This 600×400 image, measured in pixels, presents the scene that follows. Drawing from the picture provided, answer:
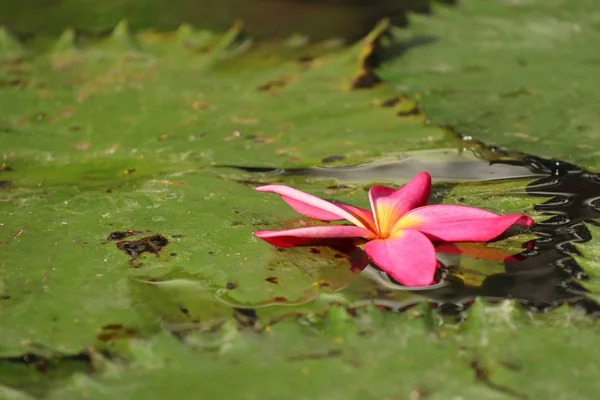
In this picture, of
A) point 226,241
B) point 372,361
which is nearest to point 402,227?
point 226,241

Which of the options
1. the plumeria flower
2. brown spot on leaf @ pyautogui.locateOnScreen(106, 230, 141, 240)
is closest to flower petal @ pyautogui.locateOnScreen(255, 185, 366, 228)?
the plumeria flower

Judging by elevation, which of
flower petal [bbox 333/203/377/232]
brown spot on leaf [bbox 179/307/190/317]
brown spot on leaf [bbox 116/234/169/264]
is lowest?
brown spot on leaf [bbox 179/307/190/317]

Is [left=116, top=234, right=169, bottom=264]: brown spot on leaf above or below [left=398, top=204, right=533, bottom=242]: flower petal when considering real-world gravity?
below

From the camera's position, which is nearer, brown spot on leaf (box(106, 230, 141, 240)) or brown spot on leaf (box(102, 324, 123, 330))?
brown spot on leaf (box(102, 324, 123, 330))

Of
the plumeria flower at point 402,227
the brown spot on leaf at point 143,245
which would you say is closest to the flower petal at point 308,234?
the plumeria flower at point 402,227

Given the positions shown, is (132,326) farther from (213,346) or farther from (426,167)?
(426,167)

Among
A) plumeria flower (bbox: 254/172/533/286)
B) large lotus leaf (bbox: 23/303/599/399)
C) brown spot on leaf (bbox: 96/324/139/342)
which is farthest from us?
plumeria flower (bbox: 254/172/533/286)

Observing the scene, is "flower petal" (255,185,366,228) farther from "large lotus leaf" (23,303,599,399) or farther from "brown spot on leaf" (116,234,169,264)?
"large lotus leaf" (23,303,599,399)
